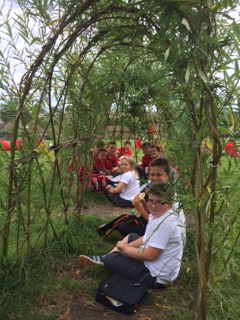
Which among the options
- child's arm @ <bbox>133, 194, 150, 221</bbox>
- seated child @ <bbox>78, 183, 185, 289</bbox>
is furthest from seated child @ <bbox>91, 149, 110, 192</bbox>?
seated child @ <bbox>78, 183, 185, 289</bbox>

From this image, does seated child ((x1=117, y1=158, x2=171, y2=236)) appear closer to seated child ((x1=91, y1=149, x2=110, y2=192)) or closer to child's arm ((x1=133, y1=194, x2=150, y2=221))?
child's arm ((x1=133, y1=194, x2=150, y2=221))

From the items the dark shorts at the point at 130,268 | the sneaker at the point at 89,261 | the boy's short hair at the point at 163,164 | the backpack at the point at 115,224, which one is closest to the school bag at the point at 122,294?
the dark shorts at the point at 130,268

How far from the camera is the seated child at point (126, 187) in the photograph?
5.45 metres

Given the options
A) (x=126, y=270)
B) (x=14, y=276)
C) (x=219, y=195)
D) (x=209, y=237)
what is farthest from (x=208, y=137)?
(x=14, y=276)

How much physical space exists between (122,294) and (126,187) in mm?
2962

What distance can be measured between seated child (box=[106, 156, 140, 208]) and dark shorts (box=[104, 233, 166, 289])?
2.52 metres

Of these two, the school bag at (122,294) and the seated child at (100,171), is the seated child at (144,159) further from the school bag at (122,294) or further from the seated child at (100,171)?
the school bag at (122,294)

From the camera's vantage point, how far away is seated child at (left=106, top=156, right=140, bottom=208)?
5449 mm

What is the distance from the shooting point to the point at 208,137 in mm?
1916

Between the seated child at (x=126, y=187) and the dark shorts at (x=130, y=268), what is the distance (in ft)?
8.26

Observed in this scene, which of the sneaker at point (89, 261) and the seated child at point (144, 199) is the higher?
the seated child at point (144, 199)

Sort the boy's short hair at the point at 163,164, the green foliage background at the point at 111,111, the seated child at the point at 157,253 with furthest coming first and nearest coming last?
the boy's short hair at the point at 163,164 → the seated child at the point at 157,253 → the green foliage background at the point at 111,111

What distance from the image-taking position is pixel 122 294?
2586 mm

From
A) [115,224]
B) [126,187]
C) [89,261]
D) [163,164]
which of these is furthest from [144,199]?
[126,187]
